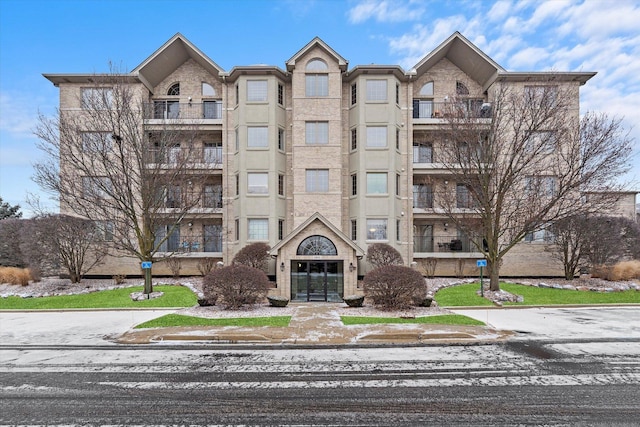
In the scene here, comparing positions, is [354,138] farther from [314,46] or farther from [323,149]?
[314,46]

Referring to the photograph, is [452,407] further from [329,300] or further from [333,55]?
[333,55]

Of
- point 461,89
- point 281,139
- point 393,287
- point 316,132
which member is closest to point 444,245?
point 461,89

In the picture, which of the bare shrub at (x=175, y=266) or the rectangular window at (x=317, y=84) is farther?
the bare shrub at (x=175, y=266)

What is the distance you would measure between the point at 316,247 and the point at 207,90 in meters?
15.6

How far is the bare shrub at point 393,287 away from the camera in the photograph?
14461mm

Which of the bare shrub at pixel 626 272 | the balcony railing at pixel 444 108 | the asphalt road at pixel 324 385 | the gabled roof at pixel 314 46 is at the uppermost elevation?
the gabled roof at pixel 314 46

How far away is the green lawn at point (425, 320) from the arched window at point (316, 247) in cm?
584

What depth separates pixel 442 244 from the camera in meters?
25.0

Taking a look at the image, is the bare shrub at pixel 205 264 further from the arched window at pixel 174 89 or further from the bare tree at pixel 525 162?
the bare tree at pixel 525 162

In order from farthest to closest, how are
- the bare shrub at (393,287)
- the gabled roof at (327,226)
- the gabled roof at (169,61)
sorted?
the gabled roof at (169,61)
the gabled roof at (327,226)
the bare shrub at (393,287)

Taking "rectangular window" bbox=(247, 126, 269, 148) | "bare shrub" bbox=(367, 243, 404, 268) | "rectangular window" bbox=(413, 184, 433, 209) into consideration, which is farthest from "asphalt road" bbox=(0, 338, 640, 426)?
"rectangular window" bbox=(247, 126, 269, 148)

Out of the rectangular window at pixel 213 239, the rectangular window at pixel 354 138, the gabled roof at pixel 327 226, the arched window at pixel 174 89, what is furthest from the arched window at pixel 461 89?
the arched window at pixel 174 89

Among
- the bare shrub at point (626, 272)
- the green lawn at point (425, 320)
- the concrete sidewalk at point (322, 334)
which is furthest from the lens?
the bare shrub at point (626, 272)

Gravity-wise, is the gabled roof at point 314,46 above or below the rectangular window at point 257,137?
above
